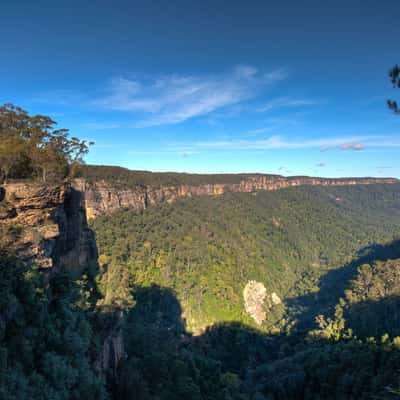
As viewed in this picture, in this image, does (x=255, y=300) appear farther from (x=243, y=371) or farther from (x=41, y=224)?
(x=41, y=224)

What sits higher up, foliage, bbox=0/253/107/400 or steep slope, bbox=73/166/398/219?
steep slope, bbox=73/166/398/219

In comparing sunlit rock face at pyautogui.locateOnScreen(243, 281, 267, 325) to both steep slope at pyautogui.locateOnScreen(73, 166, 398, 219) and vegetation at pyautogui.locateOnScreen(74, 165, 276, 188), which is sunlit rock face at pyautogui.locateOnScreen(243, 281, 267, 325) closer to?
steep slope at pyautogui.locateOnScreen(73, 166, 398, 219)

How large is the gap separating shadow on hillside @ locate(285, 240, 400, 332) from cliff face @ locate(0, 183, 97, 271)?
7063 cm

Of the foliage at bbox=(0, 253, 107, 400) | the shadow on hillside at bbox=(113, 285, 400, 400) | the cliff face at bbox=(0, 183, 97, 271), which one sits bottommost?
the shadow on hillside at bbox=(113, 285, 400, 400)

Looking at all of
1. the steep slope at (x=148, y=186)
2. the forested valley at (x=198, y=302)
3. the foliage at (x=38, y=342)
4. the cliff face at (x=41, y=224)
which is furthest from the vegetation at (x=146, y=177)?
the foliage at (x=38, y=342)

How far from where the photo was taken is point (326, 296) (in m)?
86.0

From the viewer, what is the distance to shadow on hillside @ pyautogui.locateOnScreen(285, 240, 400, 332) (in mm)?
75844

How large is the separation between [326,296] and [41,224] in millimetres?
91345

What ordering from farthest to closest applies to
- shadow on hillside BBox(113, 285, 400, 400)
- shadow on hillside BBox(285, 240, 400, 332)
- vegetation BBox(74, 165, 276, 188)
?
vegetation BBox(74, 165, 276, 188), shadow on hillside BBox(285, 240, 400, 332), shadow on hillside BBox(113, 285, 400, 400)

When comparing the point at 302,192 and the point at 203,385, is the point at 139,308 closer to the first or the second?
the point at 203,385

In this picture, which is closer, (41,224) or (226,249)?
(41,224)

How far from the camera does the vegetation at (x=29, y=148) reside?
626 inches

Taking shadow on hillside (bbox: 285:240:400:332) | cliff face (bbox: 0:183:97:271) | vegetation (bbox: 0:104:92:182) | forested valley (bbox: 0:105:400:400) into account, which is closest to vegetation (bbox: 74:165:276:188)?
forested valley (bbox: 0:105:400:400)

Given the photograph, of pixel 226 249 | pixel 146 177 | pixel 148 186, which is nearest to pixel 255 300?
pixel 226 249
